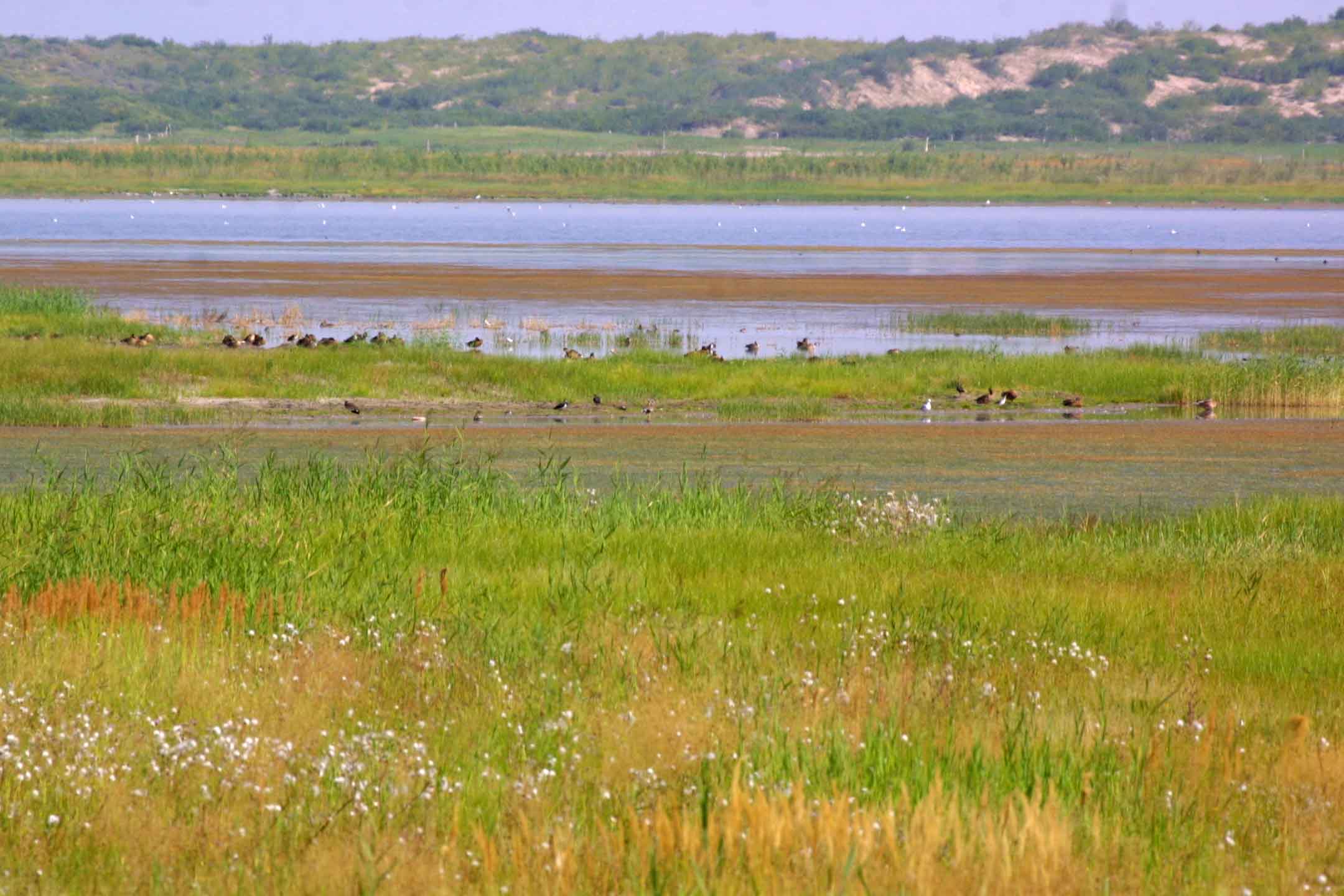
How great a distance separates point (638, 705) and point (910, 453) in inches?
611

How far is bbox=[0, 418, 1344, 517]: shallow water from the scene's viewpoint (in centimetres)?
1931

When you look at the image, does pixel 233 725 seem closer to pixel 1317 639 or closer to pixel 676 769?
pixel 676 769

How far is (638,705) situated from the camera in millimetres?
7695

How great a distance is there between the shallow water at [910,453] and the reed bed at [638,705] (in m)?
5.61

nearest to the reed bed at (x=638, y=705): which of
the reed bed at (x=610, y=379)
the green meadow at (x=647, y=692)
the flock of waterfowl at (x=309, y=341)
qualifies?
the green meadow at (x=647, y=692)

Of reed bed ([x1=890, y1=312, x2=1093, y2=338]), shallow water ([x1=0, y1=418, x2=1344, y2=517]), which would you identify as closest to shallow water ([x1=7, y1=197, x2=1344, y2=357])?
reed bed ([x1=890, y1=312, x2=1093, y2=338])

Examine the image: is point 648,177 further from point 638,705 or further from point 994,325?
point 638,705

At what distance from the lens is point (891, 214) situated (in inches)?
4843

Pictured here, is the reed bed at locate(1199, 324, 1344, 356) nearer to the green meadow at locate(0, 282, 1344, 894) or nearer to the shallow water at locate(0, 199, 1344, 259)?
the green meadow at locate(0, 282, 1344, 894)

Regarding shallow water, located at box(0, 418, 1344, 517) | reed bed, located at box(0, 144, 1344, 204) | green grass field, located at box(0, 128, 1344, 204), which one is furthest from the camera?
reed bed, located at box(0, 144, 1344, 204)

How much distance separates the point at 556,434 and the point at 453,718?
1699cm

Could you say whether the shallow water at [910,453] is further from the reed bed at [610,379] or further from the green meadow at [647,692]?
the green meadow at [647,692]

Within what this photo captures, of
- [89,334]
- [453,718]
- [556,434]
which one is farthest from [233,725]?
[89,334]

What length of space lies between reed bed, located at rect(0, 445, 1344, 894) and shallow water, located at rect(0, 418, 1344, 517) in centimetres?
561
